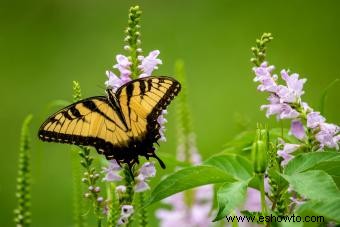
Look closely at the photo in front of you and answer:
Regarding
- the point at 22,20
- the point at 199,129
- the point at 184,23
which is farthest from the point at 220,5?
the point at 199,129

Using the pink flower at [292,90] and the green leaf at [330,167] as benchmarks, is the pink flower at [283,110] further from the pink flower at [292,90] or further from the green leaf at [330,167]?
the green leaf at [330,167]

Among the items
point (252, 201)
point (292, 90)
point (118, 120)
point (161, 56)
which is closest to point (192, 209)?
point (252, 201)

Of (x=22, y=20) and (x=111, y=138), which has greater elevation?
(x=22, y=20)

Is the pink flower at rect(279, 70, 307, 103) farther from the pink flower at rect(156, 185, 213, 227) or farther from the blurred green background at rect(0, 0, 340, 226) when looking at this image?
the blurred green background at rect(0, 0, 340, 226)

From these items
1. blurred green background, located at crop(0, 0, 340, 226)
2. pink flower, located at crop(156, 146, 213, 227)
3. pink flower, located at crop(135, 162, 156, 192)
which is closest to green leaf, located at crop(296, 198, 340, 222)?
pink flower, located at crop(135, 162, 156, 192)

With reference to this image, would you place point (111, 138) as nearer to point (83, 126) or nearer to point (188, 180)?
point (83, 126)

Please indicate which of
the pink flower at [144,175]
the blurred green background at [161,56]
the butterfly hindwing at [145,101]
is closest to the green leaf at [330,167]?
the pink flower at [144,175]
